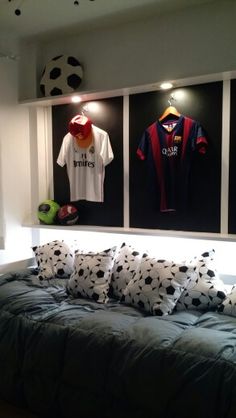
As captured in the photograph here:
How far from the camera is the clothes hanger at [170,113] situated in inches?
109

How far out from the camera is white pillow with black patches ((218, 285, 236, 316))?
212 cm

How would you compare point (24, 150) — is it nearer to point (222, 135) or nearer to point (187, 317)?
point (222, 135)

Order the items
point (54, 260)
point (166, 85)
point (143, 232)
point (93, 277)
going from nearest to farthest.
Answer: point (93, 277)
point (166, 85)
point (143, 232)
point (54, 260)

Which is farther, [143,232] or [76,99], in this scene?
[76,99]

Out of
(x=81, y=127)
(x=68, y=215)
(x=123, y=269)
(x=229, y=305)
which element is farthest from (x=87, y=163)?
(x=229, y=305)

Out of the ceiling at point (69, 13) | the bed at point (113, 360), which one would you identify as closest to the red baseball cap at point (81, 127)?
the ceiling at point (69, 13)

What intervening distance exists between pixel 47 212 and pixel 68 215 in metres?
0.21

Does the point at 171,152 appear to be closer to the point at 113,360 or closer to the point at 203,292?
the point at 203,292

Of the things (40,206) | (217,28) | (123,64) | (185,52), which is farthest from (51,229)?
(217,28)

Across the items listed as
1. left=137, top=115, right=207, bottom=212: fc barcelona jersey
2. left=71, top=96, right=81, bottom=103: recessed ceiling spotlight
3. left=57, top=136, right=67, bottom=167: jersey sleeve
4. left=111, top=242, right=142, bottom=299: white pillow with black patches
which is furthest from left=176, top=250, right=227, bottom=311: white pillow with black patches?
left=71, top=96, right=81, bottom=103: recessed ceiling spotlight

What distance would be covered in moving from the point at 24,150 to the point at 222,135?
5.91ft

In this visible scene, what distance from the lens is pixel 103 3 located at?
2666 mm

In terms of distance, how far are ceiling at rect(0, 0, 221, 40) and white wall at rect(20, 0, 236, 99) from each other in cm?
8

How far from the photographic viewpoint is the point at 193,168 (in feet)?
9.04
